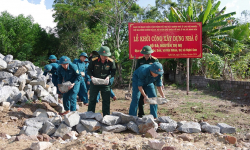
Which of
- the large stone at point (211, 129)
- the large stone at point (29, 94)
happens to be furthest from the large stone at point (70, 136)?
the large stone at point (29, 94)

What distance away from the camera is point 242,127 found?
477 cm

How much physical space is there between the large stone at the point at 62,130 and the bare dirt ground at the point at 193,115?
547 millimetres

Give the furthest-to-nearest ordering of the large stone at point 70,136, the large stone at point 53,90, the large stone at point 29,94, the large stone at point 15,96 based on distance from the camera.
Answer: the large stone at point 53,90, the large stone at point 29,94, the large stone at point 15,96, the large stone at point 70,136

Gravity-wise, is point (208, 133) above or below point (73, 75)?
below

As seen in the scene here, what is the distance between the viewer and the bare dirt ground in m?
3.45

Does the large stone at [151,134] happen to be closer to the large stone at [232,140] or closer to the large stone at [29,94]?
the large stone at [232,140]

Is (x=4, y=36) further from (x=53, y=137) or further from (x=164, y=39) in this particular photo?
(x=53, y=137)

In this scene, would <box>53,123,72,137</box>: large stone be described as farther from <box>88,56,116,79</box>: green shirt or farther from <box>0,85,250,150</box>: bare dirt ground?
<box>88,56,116,79</box>: green shirt

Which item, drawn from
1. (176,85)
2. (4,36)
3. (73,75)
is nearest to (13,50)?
(4,36)

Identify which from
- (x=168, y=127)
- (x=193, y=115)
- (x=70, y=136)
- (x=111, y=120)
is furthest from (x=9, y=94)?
(x=193, y=115)

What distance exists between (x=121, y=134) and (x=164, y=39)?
16.6 feet

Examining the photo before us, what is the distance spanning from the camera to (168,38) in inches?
332

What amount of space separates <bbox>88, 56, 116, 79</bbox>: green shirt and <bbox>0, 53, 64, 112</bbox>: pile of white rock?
6.42 ft

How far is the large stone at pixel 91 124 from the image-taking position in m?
4.17
